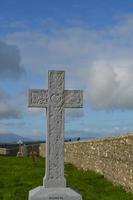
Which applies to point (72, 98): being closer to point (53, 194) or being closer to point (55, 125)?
point (55, 125)

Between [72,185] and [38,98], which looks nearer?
[38,98]

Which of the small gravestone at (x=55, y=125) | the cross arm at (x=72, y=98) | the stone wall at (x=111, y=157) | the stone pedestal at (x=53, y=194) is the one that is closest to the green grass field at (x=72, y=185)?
the stone wall at (x=111, y=157)

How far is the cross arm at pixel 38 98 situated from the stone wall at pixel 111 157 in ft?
19.7

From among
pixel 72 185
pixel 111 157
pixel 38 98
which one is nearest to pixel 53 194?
pixel 38 98

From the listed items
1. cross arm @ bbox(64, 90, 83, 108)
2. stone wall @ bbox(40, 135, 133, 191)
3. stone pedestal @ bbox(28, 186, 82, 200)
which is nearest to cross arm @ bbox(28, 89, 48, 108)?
cross arm @ bbox(64, 90, 83, 108)

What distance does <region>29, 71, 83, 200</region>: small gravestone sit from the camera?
1215cm

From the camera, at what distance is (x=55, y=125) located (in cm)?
1249

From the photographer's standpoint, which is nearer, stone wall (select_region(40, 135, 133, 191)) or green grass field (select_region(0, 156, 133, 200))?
green grass field (select_region(0, 156, 133, 200))

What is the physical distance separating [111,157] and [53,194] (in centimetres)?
866

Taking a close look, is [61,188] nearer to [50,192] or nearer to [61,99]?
[50,192]

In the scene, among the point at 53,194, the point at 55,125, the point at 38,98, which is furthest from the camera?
the point at 38,98

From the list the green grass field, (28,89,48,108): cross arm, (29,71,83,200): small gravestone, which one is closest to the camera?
(29,71,83,200): small gravestone

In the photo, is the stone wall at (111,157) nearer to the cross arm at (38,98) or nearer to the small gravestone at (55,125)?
the small gravestone at (55,125)

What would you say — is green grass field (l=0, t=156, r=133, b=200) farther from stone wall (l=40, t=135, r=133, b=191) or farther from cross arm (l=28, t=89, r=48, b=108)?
cross arm (l=28, t=89, r=48, b=108)
